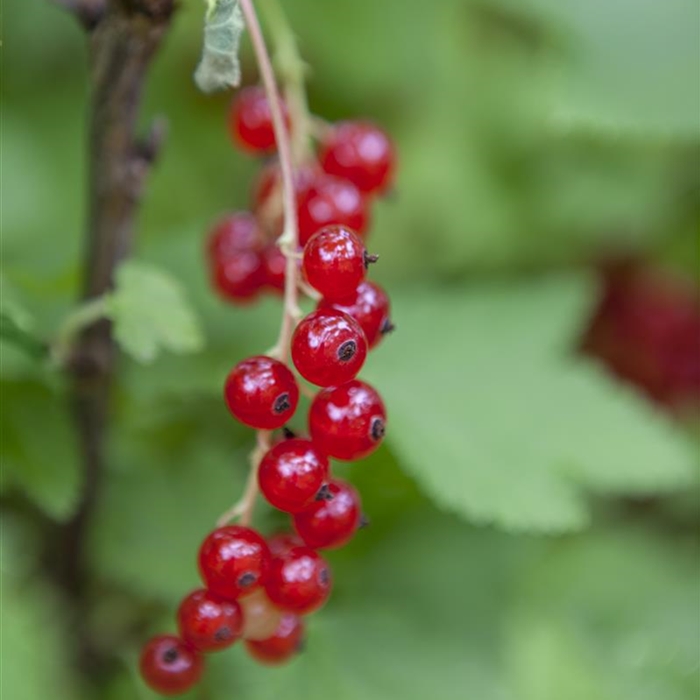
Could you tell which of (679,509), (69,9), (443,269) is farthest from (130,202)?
(679,509)

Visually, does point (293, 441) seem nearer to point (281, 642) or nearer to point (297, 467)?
point (297, 467)

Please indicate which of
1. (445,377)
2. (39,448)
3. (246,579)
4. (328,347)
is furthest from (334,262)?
(445,377)

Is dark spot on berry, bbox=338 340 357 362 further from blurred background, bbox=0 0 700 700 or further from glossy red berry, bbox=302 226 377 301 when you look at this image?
blurred background, bbox=0 0 700 700

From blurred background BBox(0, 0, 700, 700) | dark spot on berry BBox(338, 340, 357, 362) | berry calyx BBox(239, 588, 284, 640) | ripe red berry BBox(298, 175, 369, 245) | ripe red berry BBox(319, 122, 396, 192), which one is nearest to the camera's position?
dark spot on berry BBox(338, 340, 357, 362)

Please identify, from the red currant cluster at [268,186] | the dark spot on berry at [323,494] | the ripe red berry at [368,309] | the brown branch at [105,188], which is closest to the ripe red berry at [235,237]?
the red currant cluster at [268,186]

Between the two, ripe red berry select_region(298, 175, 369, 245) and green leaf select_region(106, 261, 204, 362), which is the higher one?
ripe red berry select_region(298, 175, 369, 245)

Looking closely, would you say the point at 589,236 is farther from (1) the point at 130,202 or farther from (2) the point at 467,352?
(1) the point at 130,202

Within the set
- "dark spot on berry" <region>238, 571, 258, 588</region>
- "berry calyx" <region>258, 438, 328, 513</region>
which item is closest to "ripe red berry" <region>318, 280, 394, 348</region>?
"berry calyx" <region>258, 438, 328, 513</region>
